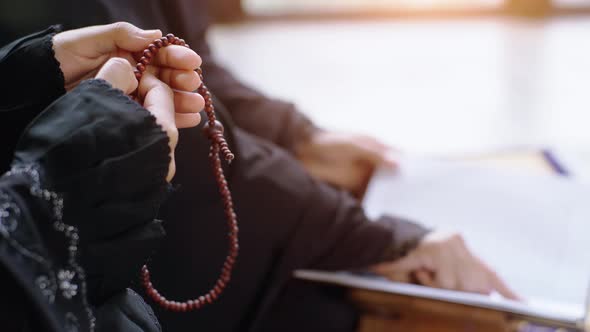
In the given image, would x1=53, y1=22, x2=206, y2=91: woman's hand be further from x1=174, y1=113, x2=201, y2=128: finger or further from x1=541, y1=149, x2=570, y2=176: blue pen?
x1=541, y1=149, x2=570, y2=176: blue pen

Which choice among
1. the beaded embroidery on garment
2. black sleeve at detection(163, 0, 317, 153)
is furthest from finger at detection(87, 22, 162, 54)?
black sleeve at detection(163, 0, 317, 153)

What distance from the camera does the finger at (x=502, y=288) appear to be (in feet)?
2.37

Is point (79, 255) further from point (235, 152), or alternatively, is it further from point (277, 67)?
point (277, 67)

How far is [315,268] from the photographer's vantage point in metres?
0.74

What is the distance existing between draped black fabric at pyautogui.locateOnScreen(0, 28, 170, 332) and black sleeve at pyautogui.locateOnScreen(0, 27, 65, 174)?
0.28 feet

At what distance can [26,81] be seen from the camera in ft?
1.50

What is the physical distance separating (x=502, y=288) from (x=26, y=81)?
1.74 feet

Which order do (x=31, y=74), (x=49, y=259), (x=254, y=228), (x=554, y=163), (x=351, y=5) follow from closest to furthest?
(x=49, y=259) < (x=31, y=74) < (x=254, y=228) < (x=554, y=163) < (x=351, y=5)

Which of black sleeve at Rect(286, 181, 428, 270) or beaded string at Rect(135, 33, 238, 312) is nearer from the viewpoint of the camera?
beaded string at Rect(135, 33, 238, 312)

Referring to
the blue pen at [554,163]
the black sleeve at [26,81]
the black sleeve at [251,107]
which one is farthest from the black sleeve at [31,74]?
the blue pen at [554,163]

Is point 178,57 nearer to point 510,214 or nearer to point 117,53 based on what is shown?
point 117,53

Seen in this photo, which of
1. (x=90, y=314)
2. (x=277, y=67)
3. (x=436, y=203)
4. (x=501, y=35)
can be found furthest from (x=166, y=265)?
(x=501, y=35)

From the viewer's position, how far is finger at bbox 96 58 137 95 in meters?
0.39

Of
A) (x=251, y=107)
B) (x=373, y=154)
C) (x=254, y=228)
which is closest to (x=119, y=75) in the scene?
(x=254, y=228)
